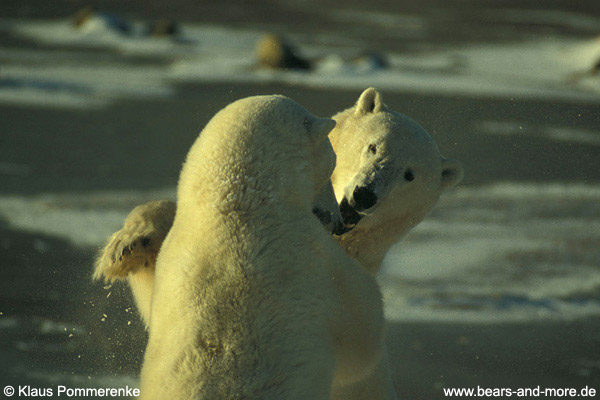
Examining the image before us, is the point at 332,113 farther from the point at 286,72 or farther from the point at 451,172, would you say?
the point at 451,172

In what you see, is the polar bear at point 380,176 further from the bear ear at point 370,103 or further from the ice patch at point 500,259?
the ice patch at point 500,259

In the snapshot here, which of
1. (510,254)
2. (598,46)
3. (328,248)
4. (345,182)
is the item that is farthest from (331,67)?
(328,248)

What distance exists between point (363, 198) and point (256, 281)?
993 mm

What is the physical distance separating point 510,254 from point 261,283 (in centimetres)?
421

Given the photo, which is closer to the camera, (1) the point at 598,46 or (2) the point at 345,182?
(2) the point at 345,182

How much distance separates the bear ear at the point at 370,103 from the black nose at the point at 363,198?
38 centimetres

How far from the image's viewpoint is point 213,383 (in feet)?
5.65

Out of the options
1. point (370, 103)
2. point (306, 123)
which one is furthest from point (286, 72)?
point (306, 123)

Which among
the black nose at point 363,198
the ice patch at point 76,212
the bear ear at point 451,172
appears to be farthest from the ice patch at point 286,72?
the black nose at point 363,198

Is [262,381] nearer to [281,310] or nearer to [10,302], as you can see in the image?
[281,310]

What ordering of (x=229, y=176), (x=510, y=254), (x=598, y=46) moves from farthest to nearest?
(x=598, y=46), (x=510, y=254), (x=229, y=176)

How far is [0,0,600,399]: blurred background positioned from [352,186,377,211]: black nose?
2.84ft

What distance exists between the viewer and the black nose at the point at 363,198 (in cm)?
275

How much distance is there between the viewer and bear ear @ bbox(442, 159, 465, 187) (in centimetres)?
299
